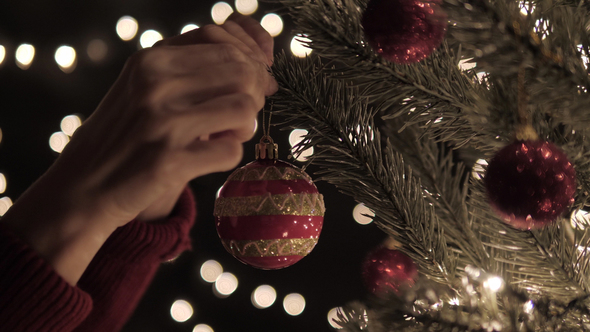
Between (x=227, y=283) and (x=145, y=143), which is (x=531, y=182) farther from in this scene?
(x=227, y=283)

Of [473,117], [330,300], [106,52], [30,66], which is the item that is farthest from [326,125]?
[30,66]

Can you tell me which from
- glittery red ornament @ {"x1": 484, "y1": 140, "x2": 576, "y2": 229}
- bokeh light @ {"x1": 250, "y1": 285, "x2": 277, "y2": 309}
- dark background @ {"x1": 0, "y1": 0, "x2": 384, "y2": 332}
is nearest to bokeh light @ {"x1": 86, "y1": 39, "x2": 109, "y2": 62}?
dark background @ {"x1": 0, "y1": 0, "x2": 384, "y2": 332}

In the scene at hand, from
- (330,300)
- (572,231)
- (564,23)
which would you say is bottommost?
(330,300)

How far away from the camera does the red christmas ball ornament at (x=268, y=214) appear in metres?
0.41

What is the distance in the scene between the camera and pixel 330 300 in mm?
1080

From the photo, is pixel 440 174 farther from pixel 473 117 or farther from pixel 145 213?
pixel 145 213

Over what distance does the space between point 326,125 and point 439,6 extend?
15cm

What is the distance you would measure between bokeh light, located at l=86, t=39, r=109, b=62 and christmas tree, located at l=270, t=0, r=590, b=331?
0.87 m

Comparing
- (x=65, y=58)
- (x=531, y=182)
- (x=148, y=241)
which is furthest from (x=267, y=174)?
(x=65, y=58)

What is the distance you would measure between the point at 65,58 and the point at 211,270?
0.64 metres

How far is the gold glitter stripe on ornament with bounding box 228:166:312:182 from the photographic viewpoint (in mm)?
424

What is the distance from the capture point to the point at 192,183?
1069 millimetres

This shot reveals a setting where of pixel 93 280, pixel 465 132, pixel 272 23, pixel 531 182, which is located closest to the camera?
pixel 531 182

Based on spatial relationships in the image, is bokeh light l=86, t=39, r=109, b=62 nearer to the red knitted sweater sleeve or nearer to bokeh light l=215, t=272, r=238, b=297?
bokeh light l=215, t=272, r=238, b=297
